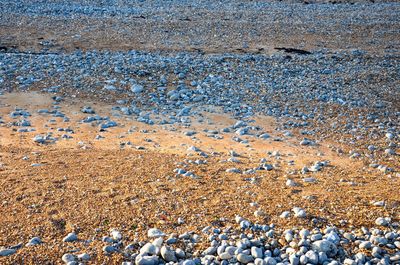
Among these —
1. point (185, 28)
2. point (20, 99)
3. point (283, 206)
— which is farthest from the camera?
point (185, 28)

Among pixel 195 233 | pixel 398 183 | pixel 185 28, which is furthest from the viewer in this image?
pixel 185 28

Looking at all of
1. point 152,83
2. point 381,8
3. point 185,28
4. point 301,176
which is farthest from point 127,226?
point 381,8

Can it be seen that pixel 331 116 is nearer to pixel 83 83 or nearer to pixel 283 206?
pixel 283 206

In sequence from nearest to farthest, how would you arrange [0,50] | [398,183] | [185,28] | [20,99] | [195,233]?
1. [195,233]
2. [398,183]
3. [20,99]
4. [0,50]
5. [185,28]

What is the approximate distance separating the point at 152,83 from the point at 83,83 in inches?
88.9

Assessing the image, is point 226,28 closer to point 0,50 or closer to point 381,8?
point 0,50

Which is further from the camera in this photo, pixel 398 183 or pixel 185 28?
pixel 185 28

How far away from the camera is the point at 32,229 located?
650cm

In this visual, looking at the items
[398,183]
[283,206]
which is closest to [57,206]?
[283,206]

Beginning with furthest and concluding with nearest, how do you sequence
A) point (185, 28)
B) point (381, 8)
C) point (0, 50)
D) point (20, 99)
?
point (381, 8) → point (185, 28) → point (0, 50) → point (20, 99)

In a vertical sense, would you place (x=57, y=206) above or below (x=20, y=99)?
above

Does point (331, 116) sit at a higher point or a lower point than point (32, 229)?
lower

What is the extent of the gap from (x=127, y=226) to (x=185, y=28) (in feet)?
69.4

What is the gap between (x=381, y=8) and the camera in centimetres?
3588
